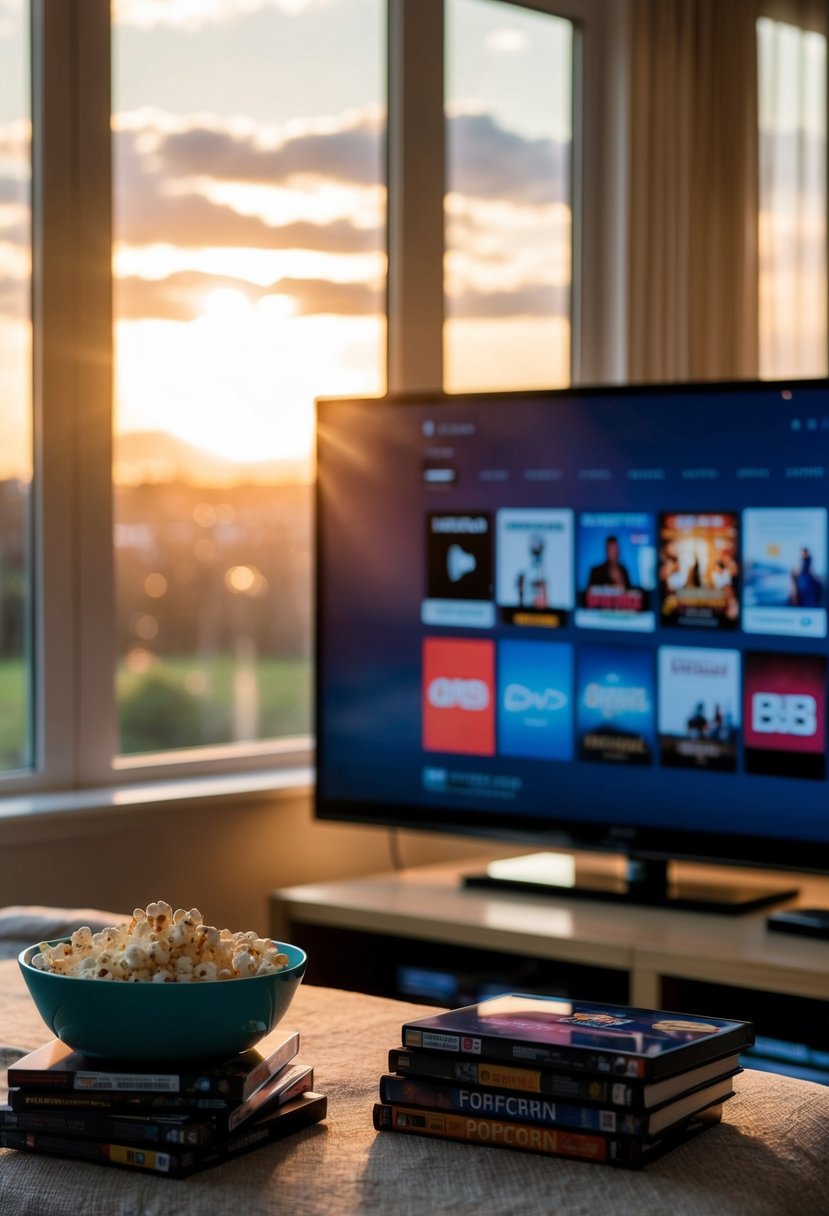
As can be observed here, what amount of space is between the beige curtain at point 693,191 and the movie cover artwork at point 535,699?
1068 millimetres

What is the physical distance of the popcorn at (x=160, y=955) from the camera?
3.80 feet

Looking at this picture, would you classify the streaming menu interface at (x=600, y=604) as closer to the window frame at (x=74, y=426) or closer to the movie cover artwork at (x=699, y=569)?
the movie cover artwork at (x=699, y=569)

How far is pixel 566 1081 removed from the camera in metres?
1.15

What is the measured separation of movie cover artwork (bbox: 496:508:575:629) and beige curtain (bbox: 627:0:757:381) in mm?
961

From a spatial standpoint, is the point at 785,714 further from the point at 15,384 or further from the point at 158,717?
the point at 15,384

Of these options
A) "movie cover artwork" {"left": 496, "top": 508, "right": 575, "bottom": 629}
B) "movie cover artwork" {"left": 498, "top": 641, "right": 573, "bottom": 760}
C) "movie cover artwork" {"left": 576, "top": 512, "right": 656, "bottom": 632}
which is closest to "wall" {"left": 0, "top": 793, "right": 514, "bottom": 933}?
"movie cover artwork" {"left": 498, "top": 641, "right": 573, "bottom": 760}

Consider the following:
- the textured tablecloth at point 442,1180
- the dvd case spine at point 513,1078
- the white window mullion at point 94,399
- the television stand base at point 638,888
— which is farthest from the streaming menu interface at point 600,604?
the dvd case spine at point 513,1078

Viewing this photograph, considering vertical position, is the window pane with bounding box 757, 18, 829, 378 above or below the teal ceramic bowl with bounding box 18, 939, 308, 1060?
above

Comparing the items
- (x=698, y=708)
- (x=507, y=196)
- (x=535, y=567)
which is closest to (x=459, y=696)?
(x=535, y=567)

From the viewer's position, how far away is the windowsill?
2.58 m

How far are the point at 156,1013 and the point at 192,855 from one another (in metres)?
1.71

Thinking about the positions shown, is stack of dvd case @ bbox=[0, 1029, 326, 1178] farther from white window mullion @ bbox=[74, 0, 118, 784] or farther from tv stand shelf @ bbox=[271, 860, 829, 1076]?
white window mullion @ bbox=[74, 0, 118, 784]

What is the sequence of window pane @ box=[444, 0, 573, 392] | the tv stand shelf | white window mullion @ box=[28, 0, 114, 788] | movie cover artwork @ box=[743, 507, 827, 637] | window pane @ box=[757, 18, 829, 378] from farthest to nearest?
window pane @ box=[757, 18, 829, 378] → window pane @ box=[444, 0, 573, 392] → white window mullion @ box=[28, 0, 114, 788] → movie cover artwork @ box=[743, 507, 827, 637] → the tv stand shelf

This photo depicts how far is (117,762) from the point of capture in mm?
2854
